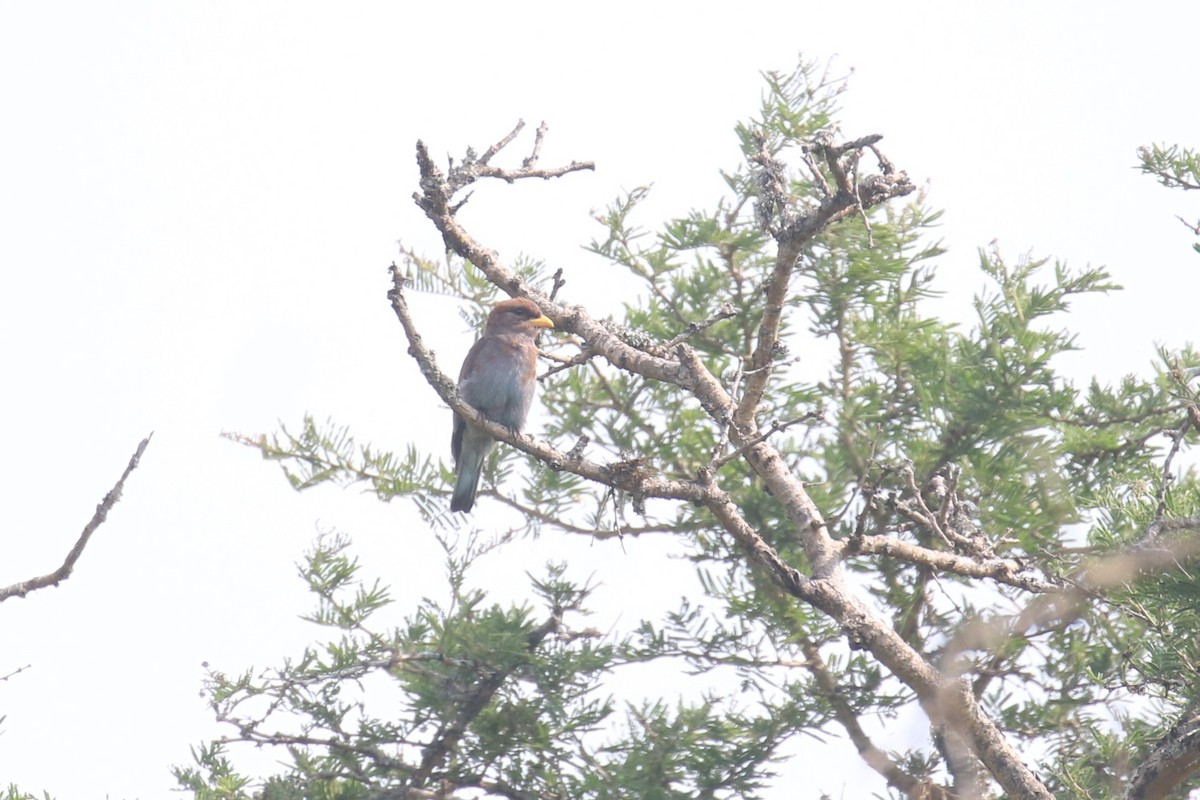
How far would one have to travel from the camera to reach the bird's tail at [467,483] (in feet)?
20.2

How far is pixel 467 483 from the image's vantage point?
6.18 meters

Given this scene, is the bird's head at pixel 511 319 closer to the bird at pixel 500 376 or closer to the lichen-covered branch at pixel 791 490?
the bird at pixel 500 376

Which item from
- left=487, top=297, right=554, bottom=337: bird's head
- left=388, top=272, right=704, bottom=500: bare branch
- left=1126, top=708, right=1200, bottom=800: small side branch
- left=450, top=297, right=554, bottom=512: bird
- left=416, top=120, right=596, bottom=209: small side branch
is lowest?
left=1126, top=708, right=1200, bottom=800: small side branch

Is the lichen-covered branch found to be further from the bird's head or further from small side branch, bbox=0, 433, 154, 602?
the bird's head

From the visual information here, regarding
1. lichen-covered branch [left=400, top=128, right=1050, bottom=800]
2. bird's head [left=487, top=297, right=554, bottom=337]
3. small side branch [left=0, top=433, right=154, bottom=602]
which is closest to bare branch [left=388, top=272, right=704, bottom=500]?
lichen-covered branch [left=400, top=128, right=1050, bottom=800]

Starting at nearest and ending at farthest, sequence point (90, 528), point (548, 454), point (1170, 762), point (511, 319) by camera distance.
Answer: point (90, 528) < point (1170, 762) < point (548, 454) < point (511, 319)

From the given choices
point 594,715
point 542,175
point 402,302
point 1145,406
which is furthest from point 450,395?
point 1145,406

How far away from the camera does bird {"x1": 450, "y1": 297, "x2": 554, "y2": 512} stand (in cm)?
631

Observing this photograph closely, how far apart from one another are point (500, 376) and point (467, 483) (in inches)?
23.4

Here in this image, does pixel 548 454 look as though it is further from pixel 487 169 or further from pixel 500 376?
pixel 500 376

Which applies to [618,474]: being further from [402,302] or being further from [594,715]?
[594,715]

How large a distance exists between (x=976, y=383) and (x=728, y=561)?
1.28 m

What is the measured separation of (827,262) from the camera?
5.42 metres

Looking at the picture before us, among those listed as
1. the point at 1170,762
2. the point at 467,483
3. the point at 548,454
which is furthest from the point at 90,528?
the point at 467,483
